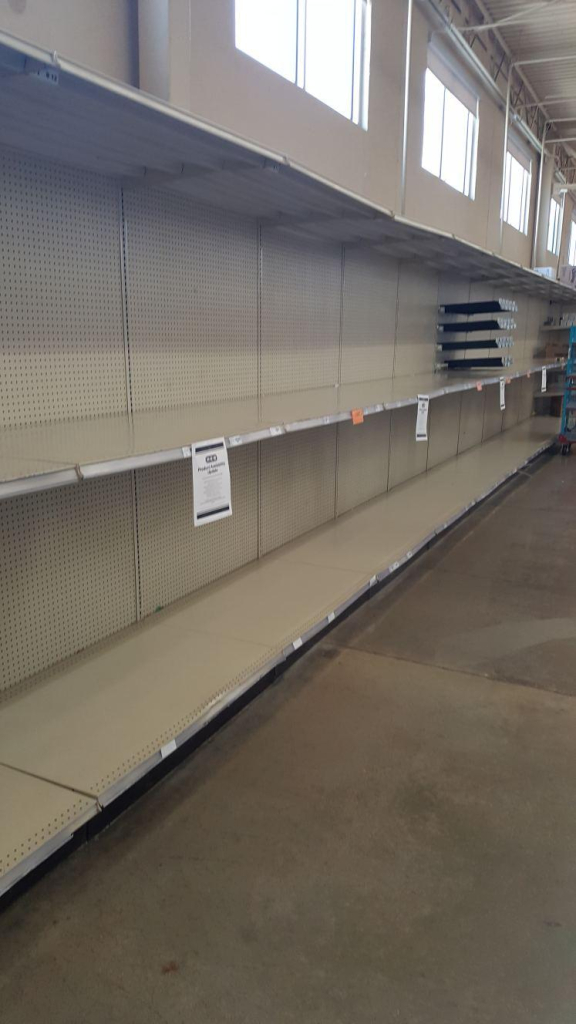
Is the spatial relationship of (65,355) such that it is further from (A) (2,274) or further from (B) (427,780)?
(B) (427,780)

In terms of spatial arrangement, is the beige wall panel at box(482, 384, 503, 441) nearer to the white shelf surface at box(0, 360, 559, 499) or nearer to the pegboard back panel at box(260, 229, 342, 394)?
the pegboard back panel at box(260, 229, 342, 394)

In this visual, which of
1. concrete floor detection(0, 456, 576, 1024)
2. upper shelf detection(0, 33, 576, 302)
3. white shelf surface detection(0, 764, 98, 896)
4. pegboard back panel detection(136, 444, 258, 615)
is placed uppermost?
upper shelf detection(0, 33, 576, 302)

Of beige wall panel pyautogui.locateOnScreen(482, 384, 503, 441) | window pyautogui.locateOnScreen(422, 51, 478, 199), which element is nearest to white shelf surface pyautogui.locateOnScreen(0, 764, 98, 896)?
window pyautogui.locateOnScreen(422, 51, 478, 199)

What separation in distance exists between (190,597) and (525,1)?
21.1 feet

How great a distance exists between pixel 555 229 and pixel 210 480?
13213mm

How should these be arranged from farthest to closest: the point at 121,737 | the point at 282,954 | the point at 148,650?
1. the point at 148,650
2. the point at 121,737
3. the point at 282,954

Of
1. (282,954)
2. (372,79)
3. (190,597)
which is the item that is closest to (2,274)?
(190,597)

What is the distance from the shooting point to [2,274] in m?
2.25

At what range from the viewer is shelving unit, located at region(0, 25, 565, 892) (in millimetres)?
1957

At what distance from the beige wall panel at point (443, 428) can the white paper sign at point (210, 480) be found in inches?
186

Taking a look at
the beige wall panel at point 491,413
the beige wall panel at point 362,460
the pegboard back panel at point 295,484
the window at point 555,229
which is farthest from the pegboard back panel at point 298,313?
the window at point 555,229

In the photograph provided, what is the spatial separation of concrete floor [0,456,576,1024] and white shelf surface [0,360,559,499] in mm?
1129

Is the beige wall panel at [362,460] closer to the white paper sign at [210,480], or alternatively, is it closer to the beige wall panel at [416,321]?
the beige wall panel at [416,321]

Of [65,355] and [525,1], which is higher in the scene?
[525,1]
